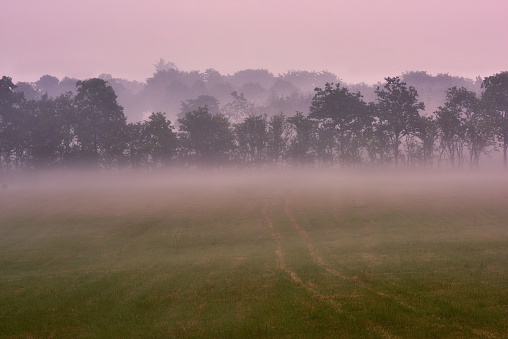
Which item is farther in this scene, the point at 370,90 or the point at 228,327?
the point at 370,90

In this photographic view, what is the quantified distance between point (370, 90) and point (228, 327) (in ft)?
649

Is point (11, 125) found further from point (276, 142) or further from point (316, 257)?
point (316, 257)

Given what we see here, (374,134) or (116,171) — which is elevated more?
(374,134)

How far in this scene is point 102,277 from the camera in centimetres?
2217

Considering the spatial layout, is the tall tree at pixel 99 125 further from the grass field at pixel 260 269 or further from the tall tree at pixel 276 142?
the grass field at pixel 260 269

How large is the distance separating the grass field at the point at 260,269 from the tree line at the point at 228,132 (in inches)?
1680

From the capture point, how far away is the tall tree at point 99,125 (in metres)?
92.4

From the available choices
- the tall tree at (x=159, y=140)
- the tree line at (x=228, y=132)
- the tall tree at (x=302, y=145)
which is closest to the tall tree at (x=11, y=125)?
the tree line at (x=228, y=132)

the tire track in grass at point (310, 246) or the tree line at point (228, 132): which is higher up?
the tree line at point (228, 132)

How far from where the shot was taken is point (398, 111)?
99750mm

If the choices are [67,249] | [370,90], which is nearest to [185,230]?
[67,249]

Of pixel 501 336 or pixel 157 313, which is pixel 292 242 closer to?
pixel 157 313

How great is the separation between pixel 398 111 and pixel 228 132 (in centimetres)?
4450

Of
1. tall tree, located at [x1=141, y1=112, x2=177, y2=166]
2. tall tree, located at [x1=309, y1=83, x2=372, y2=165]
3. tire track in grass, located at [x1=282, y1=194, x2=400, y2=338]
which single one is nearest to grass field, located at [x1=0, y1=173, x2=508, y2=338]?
tire track in grass, located at [x1=282, y1=194, x2=400, y2=338]
